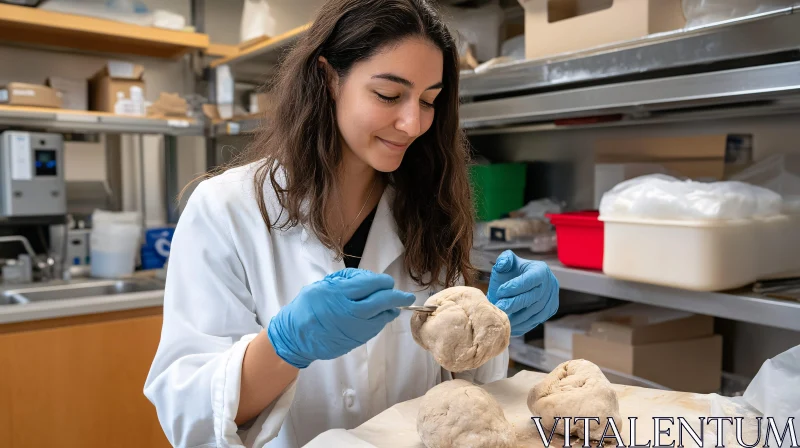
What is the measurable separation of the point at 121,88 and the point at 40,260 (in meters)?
0.91

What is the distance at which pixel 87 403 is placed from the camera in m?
2.31

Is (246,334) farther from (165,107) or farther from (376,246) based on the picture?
(165,107)

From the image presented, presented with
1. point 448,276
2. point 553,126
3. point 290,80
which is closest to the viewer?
point 290,80

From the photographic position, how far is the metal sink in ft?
8.26

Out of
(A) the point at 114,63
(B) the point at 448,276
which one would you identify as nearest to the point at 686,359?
(B) the point at 448,276

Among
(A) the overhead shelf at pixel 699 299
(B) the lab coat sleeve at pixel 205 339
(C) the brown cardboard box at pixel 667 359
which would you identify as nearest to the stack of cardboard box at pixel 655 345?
(C) the brown cardboard box at pixel 667 359

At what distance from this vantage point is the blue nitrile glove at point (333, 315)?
2.96 ft

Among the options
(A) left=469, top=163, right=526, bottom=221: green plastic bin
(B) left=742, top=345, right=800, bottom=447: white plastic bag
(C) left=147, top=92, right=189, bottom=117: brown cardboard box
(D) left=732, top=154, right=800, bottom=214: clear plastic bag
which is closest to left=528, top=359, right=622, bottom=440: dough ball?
(B) left=742, top=345, right=800, bottom=447: white plastic bag

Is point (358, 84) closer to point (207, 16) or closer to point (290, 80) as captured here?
point (290, 80)

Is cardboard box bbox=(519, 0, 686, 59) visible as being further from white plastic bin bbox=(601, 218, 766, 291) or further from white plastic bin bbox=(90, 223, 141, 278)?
white plastic bin bbox=(90, 223, 141, 278)

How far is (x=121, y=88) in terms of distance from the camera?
295 centimetres

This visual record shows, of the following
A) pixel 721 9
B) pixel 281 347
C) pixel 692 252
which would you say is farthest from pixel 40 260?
pixel 721 9

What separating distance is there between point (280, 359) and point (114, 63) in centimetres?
250

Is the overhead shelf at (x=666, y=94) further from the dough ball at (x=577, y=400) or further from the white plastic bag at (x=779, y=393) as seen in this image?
the dough ball at (x=577, y=400)
